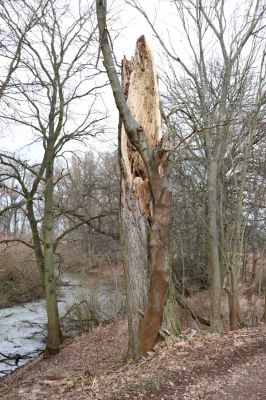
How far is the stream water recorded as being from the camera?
42.3 ft

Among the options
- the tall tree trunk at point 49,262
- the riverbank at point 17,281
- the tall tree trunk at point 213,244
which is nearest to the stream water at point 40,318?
the riverbank at point 17,281

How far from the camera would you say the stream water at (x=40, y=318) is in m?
12.9

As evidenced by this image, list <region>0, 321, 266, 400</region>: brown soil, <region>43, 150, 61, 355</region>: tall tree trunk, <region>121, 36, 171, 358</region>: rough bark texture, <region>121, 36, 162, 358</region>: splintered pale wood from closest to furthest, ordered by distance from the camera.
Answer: <region>0, 321, 266, 400</region>: brown soil < <region>121, 36, 171, 358</region>: rough bark texture < <region>121, 36, 162, 358</region>: splintered pale wood < <region>43, 150, 61, 355</region>: tall tree trunk

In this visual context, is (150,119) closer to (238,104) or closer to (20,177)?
(238,104)

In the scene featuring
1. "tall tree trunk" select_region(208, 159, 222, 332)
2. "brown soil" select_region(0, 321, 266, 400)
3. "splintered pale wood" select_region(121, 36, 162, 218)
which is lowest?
"brown soil" select_region(0, 321, 266, 400)

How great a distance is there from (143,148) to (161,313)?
6.99 ft

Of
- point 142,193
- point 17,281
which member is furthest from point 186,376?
point 17,281

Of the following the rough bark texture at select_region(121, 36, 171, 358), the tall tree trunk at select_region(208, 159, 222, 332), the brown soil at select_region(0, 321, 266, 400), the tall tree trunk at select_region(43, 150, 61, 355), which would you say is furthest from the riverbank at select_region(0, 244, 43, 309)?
the rough bark texture at select_region(121, 36, 171, 358)

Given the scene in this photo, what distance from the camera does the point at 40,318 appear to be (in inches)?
655

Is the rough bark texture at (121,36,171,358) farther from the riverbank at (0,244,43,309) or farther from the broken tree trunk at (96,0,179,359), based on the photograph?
the riverbank at (0,244,43,309)

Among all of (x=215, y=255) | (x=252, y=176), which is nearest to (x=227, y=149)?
(x=252, y=176)

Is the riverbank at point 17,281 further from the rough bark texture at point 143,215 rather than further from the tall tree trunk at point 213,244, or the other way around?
the rough bark texture at point 143,215

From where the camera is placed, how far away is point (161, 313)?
5223mm

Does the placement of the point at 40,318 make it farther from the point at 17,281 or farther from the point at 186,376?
the point at 186,376
